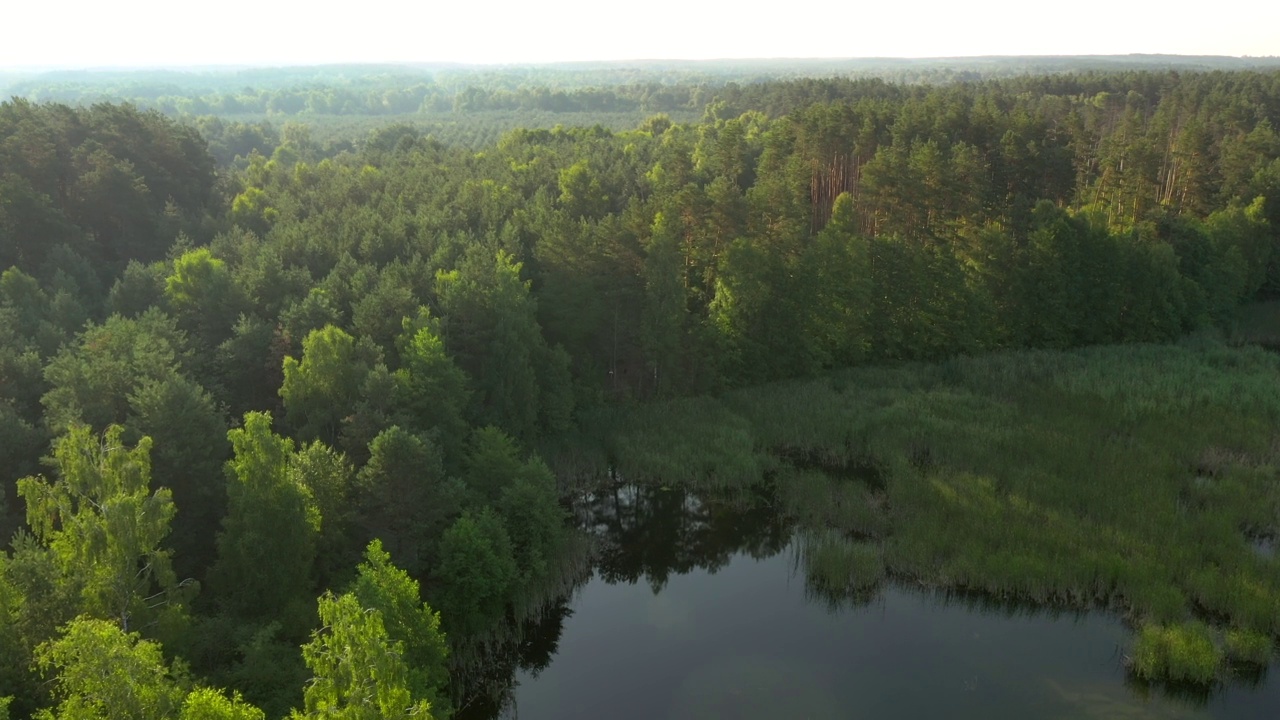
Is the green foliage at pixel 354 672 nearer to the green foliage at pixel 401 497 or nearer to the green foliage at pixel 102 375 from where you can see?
the green foliage at pixel 401 497

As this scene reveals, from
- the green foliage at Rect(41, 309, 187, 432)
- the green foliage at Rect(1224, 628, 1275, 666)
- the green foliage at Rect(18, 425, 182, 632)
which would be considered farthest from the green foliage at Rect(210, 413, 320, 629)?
the green foliage at Rect(1224, 628, 1275, 666)

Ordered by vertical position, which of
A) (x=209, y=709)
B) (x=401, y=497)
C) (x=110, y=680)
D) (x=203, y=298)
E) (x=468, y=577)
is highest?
(x=203, y=298)

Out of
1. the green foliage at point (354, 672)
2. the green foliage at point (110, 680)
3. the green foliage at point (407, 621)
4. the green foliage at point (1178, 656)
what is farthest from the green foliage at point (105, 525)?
the green foliage at point (1178, 656)

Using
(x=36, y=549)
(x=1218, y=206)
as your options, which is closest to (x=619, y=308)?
(x=36, y=549)

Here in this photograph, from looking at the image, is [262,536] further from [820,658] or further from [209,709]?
[820,658]

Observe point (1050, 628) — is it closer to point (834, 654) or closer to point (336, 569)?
point (834, 654)

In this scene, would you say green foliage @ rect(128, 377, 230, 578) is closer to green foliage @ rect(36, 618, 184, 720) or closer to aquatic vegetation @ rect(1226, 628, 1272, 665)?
green foliage @ rect(36, 618, 184, 720)

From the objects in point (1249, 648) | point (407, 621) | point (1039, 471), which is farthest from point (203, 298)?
point (1249, 648)
